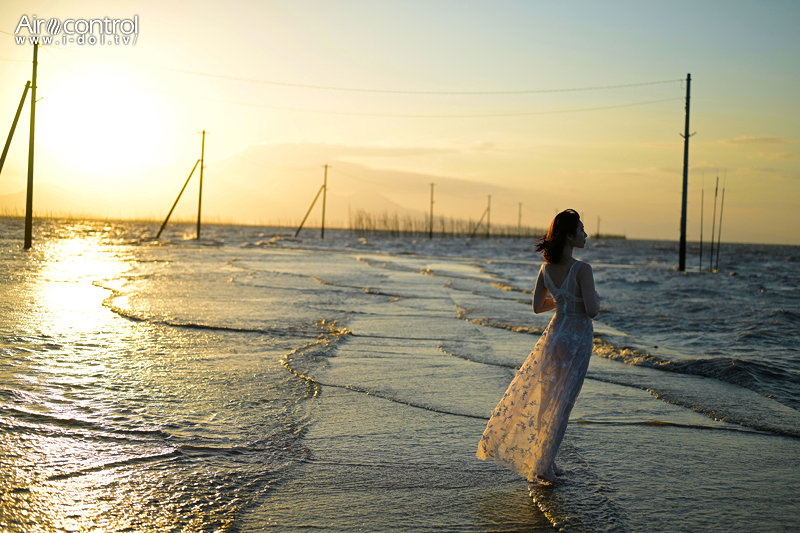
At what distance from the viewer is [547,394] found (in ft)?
11.5

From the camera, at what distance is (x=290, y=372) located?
18.9 ft

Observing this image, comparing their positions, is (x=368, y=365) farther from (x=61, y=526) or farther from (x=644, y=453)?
(x=61, y=526)

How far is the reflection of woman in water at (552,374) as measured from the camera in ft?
11.2

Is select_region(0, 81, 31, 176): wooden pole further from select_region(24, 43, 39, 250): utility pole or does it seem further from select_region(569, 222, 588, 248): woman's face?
select_region(569, 222, 588, 248): woman's face

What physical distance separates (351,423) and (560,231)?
6.27 feet

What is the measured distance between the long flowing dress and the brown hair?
0.12 m

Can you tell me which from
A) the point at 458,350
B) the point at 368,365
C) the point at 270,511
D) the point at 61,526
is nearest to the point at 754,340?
the point at 458,350

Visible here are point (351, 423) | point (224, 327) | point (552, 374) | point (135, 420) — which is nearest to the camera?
point (552, 374)

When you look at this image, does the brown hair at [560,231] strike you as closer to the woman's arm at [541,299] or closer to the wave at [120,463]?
the woman's arm at [541,299]

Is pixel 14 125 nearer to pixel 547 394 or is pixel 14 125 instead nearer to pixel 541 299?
pixel 541 299

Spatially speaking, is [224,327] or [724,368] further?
[224,327]

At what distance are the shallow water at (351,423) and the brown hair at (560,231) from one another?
1.20 m

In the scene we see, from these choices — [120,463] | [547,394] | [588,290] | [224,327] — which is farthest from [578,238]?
[224,327]

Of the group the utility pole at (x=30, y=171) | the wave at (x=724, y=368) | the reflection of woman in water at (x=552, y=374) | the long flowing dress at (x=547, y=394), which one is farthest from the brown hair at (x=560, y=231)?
the utility pole at (x=30, y=171)
